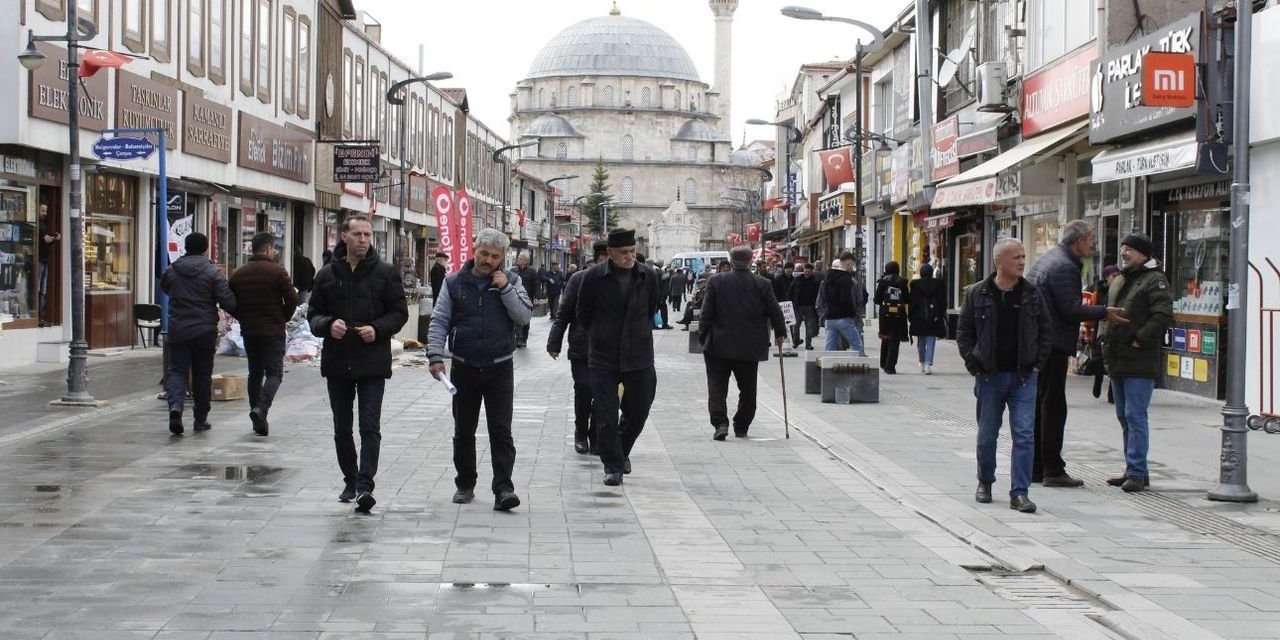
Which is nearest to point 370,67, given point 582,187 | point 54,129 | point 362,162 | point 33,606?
point 362,162

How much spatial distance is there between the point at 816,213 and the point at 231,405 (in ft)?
138

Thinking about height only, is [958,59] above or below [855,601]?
above

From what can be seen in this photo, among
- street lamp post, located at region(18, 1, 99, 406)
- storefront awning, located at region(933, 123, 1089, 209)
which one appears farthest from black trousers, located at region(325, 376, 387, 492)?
storefront awning, located at region(933, 123, 1089, 209)

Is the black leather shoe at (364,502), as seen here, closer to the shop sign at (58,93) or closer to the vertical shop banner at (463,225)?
the shop sign at (58,93)

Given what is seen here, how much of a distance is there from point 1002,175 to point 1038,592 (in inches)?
632

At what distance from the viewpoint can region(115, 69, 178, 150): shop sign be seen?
2316cm

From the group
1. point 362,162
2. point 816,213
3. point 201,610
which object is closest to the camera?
point 201,610

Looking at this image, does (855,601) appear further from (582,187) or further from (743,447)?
(582,187)

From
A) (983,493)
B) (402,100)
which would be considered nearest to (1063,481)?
(983,493)

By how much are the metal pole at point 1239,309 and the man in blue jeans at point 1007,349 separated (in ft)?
4.16

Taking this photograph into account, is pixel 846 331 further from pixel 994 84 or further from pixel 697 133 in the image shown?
pixel 697 133

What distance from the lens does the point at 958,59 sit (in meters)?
30.5

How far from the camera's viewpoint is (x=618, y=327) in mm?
10820

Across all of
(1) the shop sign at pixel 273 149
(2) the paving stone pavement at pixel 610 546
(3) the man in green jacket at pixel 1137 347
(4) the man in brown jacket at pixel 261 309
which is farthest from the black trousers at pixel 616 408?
(1) the shop sign at pixel 273 149
